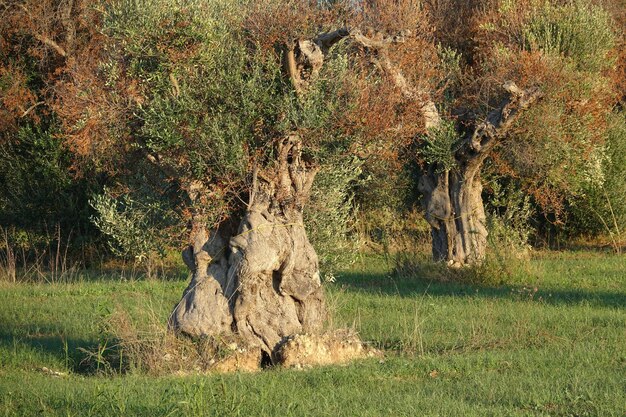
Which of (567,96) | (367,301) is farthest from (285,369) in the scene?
(567,96)

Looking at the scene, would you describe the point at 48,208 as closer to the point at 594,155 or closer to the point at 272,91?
the point at 594,155

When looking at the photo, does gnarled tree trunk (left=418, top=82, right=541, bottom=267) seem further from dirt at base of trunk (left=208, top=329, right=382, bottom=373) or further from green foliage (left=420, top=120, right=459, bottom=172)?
dirt at base of trunk (left=208, top=329, right=382, bottom=373)

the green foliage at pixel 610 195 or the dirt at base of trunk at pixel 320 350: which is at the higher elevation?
the green foliage at pixel 610 195

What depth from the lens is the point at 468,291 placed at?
1795 cm

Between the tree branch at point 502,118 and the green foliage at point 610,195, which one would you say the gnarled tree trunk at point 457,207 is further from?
the green foliage at point 610,195

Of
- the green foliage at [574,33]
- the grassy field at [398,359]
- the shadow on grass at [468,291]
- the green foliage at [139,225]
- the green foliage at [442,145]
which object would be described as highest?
the green foliage at [574,33]

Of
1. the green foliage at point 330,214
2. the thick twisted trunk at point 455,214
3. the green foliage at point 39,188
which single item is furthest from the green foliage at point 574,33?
the green foliage at point 39,188

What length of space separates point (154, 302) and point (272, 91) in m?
6.58

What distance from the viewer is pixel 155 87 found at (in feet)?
36.4

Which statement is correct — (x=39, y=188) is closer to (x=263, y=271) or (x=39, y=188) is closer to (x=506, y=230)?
(x=506, y=230)

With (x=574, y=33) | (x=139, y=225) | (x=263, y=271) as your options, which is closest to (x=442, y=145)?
(x=574, y=33)

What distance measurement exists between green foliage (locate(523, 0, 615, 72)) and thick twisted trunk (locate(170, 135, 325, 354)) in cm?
1161

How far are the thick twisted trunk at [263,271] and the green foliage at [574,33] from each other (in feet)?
38.1

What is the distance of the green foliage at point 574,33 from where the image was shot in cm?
2186
